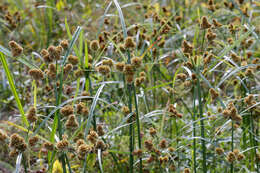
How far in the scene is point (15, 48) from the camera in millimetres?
978

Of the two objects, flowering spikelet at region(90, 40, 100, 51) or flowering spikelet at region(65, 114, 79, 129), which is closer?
flowering spikelet at region(65, 114, 79, 129)

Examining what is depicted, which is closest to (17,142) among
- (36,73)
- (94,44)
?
(36,73)

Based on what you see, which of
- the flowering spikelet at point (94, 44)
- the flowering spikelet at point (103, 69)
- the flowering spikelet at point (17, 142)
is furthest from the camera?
the flowering spikelet at point (94, 44)

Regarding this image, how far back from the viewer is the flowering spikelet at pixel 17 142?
3.03 feet

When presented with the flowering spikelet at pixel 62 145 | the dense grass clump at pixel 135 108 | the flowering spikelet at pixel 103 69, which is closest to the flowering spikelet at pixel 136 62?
the dense grass clump at pixel 135 108

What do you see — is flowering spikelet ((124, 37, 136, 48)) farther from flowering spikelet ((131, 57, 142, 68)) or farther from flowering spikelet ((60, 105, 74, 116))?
flowering spikelet ((60, 105, 74, 116))

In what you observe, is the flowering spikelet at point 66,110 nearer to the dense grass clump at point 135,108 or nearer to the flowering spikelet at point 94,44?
the dense grass clump at point 135,108

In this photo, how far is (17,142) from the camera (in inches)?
36.7

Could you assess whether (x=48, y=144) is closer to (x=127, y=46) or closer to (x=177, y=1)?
(x=127, y=46)

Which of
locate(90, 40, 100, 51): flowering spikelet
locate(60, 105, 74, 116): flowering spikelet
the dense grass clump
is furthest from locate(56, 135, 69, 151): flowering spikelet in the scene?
locate(90, 40, 100, 51): flowering spikelet

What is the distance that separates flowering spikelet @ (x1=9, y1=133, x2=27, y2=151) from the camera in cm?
92

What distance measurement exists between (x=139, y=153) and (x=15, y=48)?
52 centimetres

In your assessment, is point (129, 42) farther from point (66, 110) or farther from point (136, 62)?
point (66, 110)

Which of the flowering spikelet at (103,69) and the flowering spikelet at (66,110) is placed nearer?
the flowering spikelet at (66,110)
